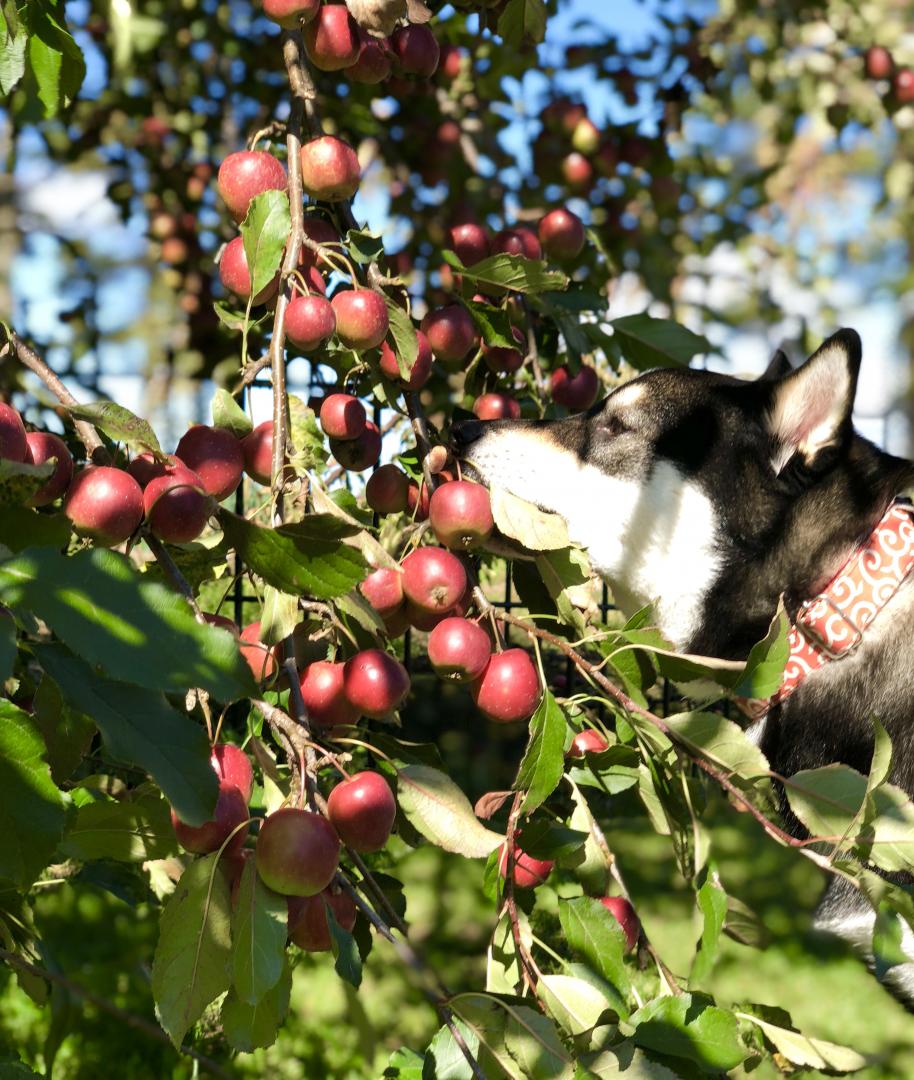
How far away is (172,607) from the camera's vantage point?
1.04 meters

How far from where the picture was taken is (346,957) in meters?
1.58

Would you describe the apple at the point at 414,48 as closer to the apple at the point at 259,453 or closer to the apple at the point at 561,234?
the apple at the point at 561,234

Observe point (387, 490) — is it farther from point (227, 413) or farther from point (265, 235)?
point (265, 235)

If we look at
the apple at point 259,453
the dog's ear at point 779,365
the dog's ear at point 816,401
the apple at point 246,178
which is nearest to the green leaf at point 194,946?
the apple at point 259,453

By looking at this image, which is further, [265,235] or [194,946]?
[265,235]

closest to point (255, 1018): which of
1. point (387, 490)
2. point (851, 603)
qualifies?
point (387, 490)

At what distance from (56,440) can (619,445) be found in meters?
1.59

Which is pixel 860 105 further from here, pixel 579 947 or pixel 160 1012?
pixel 160 1012

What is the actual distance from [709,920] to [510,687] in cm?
40

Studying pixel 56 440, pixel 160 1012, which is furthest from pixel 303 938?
pixel 56 440

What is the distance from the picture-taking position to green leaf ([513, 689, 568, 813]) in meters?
1.49

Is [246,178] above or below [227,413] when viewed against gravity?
above

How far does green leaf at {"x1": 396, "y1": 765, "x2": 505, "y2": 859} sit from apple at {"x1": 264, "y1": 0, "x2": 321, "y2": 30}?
1.17m

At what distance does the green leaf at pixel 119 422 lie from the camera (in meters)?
1.32
